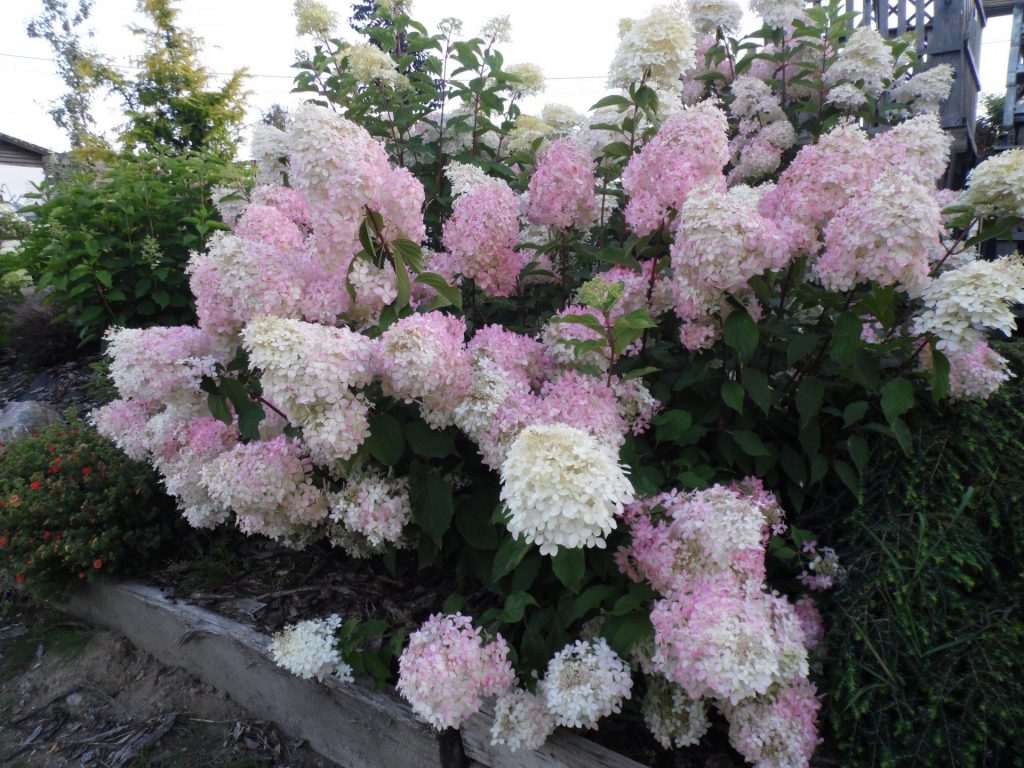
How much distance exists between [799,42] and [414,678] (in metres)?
3.57

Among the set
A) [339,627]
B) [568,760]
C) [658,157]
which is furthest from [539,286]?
[568,760]

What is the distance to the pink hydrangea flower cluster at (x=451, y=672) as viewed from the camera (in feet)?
4.91

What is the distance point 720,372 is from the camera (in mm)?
2039

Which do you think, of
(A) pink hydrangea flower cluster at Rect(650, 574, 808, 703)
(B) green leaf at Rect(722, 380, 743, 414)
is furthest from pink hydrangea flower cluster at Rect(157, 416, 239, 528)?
(B) green leaf at Rect(722, 380, 743, 414)

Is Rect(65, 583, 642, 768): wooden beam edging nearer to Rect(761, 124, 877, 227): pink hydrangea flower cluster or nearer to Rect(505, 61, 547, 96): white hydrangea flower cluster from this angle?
Rect(761, 124, 877, 227): pink hydrangea flower cluster

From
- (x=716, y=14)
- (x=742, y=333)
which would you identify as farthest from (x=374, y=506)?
(x=716, y=14)

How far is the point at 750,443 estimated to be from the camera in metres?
1.82

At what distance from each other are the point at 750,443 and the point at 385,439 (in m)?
1.03

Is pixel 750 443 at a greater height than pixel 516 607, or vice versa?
pixel 750 443

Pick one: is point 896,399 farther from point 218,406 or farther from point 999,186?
point 218,406

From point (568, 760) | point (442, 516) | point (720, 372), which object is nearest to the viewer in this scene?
point (568, 760)

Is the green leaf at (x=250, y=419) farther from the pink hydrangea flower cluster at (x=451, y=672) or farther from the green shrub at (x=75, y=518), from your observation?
the green shrub at (x=75, y=518)

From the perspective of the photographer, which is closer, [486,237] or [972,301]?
[972,301]

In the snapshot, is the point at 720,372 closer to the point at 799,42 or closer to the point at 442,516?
the point at 442,516
